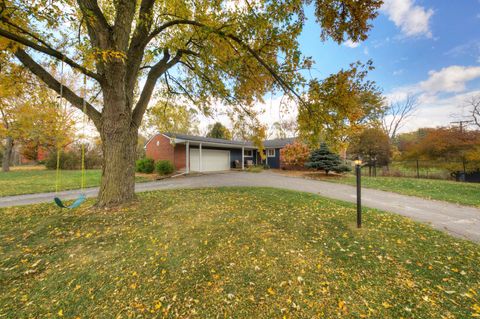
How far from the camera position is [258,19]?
3.95 m

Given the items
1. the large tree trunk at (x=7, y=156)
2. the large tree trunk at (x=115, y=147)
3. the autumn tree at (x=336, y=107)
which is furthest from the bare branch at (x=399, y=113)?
the large tree trunk at (x=7, y=156)

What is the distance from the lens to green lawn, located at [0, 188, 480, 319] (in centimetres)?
201

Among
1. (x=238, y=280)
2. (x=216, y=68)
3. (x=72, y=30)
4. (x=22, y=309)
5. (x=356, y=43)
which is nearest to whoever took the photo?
(x=22, y=309)

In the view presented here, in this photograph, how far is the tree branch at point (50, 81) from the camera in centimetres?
412

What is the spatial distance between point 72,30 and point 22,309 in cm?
676

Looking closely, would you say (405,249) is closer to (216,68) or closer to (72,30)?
(216,68)

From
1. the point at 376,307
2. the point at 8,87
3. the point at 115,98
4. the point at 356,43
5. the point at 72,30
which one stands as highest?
the point at 72,30

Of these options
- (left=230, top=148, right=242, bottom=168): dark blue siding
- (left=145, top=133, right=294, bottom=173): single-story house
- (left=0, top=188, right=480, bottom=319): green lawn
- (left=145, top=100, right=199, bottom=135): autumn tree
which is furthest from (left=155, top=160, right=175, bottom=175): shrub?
(left=0, top=188, right=480, bottom=319): green lawn

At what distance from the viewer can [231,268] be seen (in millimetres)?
2625

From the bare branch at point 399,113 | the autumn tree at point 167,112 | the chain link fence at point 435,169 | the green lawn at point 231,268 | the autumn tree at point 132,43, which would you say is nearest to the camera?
the green lawn at point 231,268

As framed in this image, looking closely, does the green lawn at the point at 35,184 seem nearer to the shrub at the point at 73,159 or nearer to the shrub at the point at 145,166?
the shrub at the point at 145,166

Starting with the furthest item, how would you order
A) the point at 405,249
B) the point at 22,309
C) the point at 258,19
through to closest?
the point at 258,19, the point at 405,249, the point at 22,309

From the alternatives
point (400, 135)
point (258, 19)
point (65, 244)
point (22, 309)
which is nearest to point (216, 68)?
point (258, 19)

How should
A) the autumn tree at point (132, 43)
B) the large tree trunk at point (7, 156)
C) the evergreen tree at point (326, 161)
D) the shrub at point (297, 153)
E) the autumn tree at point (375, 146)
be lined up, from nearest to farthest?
1. the autumn tree at point (132, 43)
2. the evergreen tree at point (326, 161)
3. the autumn tree at point (375, 146)
4. the shrub at point (297, 153)
5. the large tree trunk at point (7, 156)
